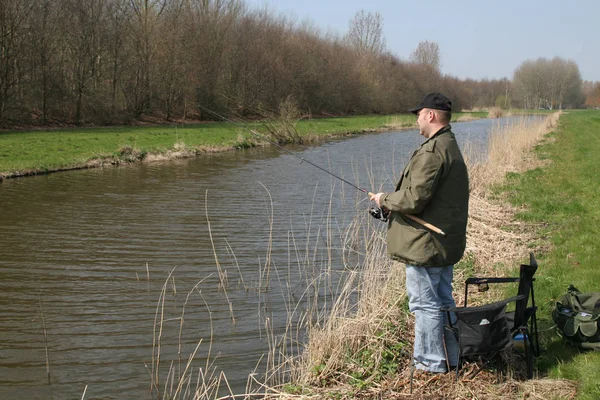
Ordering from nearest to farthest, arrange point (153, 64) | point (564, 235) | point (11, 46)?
point (564, 235) → point (11, 46) → point (153, 64)

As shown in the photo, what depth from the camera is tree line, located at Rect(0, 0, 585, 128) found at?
29.4 meters

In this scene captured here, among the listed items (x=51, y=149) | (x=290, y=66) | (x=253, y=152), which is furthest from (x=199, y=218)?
(x=290, y=66)

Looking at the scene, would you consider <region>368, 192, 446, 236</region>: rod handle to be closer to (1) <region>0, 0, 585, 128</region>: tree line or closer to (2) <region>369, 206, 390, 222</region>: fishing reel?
(2) <region>369, 206, 390, 222</region>: fishing reel

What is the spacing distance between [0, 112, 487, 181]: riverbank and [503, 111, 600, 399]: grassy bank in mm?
12623

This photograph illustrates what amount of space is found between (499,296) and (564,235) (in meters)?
3.00

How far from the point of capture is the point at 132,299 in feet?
22.6

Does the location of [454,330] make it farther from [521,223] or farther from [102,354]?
[521,223]

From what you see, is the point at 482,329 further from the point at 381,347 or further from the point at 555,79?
the point at 555,79

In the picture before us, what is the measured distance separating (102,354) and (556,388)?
396 cm

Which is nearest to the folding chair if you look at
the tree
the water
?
the water

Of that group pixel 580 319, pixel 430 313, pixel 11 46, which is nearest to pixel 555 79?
pixel 11 46

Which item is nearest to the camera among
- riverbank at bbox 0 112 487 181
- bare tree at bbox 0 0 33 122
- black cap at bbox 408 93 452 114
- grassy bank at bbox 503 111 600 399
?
black cap at bbox 408 93 452 114

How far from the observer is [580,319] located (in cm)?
439

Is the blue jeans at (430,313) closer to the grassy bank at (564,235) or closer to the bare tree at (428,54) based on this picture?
the grassy bank at (564,235)
